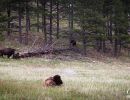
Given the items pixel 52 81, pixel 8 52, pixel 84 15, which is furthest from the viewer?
pixel 84 15

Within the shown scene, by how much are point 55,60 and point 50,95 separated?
89.1ft

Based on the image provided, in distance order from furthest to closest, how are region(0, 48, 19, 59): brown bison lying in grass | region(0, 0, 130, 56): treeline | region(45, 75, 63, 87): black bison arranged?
region(0, 0, 130, 56): treeline < region(0, 48, 19, 59): brown bison lying in grass < region(45, 75, 63, 87): black bison

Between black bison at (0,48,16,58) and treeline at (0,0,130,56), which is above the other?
treeline at (0,0,130,56)

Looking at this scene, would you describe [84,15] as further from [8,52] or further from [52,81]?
[52,81]

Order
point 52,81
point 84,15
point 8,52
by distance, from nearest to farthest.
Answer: point 52,81, point 8,52, point 84,15

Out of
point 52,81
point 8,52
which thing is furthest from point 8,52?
point 52,81

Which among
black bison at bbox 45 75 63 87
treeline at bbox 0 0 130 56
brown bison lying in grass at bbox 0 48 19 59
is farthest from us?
treeline at bbox 0 0 130 56

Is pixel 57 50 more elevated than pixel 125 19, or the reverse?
pixel 125 19

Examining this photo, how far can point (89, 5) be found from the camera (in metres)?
51.7

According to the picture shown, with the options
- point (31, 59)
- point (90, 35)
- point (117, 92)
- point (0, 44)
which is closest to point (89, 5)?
point (90, 35)

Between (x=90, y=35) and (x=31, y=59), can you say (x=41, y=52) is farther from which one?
(x=90, y=35)

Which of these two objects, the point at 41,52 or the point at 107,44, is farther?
the point at 107,44

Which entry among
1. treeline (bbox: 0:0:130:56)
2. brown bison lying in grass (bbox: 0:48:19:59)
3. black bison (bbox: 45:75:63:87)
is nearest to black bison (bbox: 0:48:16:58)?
brown bison lying in grass (bbox: 0:48:19:59)

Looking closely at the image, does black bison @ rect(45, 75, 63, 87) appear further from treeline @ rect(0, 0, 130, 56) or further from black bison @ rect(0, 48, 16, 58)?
treeline @ rect(0, 0, 130, 56)
